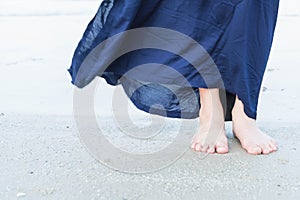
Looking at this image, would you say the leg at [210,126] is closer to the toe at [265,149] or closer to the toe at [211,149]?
the toe at [211,149]

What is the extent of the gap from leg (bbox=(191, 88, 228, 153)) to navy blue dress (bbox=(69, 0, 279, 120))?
0.05 meters

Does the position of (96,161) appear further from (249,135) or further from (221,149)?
(249,135)

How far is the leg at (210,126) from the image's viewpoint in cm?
163

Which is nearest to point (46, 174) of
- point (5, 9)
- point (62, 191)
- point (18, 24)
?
point (62, 191)

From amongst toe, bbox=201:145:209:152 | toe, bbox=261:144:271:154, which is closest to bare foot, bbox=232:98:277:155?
toe, bbox=261:144:271:154

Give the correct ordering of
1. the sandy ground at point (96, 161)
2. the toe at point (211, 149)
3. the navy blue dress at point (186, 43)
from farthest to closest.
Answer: the toe at point (211, 149), the navy blue dress at point (186, 43), the sandy ground at point (96, 161)

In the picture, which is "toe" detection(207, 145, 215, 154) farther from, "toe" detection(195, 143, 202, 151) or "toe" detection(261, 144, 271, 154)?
"toe" detection(261, 144, 271, 154)

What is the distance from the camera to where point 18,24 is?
4.45 metres

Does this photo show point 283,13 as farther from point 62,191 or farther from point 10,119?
point 62,191

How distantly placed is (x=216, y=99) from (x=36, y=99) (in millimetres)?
961

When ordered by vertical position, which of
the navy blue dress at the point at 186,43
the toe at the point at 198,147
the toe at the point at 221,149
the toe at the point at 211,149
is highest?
the navy blue dress at the point at 186,43

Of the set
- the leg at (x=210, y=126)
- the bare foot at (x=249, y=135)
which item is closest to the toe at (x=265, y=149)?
the bare foot at (x=249, y=135)

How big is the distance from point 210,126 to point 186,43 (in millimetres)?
286

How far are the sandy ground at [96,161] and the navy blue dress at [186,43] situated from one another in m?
0.20
